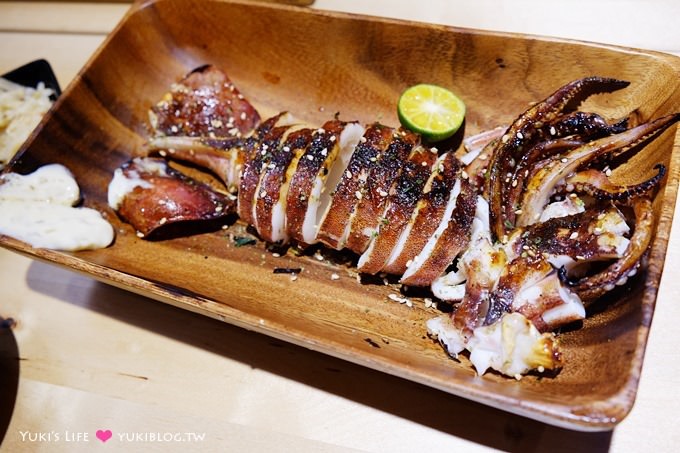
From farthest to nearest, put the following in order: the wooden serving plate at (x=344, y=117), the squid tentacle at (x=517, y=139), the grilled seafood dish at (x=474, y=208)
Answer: the squid tentacle at (x=517, y=139), the grilled seafood dish at (x=474, y=208), the wooden serving plate at (x=344, y=117)

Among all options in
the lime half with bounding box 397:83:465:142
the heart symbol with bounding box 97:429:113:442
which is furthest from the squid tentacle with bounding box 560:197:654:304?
the heart symbol with bounding box 97:429:113:442

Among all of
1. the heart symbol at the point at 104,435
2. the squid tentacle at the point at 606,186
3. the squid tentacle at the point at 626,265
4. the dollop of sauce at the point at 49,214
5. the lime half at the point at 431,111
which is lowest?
the heart symbol at the point at 104,435

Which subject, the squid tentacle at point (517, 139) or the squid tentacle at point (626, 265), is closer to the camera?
the squid tentacle at point (626, 265)

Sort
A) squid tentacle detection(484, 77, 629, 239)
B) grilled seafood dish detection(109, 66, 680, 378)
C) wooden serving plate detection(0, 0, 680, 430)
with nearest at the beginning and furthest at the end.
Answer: wooden serving plate detection(0, 0, 680, 430)
grilled seafood dish detection(109, 66, 680, 378)
squid tentacle detection(484, 77, 629, 239)

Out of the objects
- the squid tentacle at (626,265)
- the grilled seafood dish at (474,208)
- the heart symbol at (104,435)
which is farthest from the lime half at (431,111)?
the heart symbol at (104,435)

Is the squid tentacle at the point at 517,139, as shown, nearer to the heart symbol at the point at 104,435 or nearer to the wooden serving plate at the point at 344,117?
the wooden serving plate at the point at 344,117

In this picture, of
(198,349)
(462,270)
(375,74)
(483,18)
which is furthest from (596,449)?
(483,18)

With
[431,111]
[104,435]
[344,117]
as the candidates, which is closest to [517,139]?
[431,111]

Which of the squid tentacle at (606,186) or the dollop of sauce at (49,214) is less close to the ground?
the squid tentacle at (606,186)

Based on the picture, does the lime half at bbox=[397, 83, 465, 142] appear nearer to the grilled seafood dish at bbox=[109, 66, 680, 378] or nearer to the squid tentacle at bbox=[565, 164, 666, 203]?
the grilled seafood dish at bbox=[109, 66, 680, 378]
